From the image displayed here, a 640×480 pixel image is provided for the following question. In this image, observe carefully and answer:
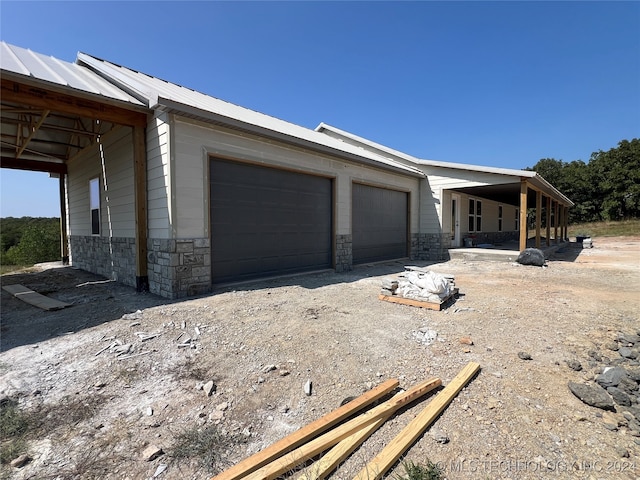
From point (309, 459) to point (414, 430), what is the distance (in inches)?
32.7

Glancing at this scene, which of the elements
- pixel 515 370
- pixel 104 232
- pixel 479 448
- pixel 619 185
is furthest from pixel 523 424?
pixel 619 185

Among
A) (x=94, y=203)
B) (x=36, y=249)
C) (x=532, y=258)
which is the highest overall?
(x=94, y=203)

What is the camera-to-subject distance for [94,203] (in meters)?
9.04

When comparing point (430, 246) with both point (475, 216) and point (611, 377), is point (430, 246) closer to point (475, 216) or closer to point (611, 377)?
point (475, 216)

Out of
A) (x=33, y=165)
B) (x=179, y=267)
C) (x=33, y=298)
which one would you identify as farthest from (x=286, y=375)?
(x=33, y=165)

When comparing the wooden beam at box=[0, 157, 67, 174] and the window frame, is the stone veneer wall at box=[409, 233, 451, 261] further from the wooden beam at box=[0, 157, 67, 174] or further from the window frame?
the wooden beam at box=[0, 157, 67, 174]

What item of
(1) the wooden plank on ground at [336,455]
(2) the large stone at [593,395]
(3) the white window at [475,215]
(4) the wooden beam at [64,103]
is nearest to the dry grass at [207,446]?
(1) the wooden plank on ground at [336,455]

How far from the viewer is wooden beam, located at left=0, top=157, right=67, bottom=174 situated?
999cm

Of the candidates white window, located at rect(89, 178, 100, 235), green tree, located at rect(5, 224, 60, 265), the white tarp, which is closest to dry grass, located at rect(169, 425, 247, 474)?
the white tarp

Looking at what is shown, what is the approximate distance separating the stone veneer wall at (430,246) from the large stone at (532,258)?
2912 millimetres

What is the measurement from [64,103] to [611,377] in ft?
29.0

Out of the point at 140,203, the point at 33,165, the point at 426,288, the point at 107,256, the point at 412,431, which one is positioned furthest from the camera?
the point at 33,165

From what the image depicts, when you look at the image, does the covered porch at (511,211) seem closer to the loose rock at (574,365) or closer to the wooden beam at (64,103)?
the loose rock at (574,365)

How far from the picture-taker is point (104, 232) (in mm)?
8422
